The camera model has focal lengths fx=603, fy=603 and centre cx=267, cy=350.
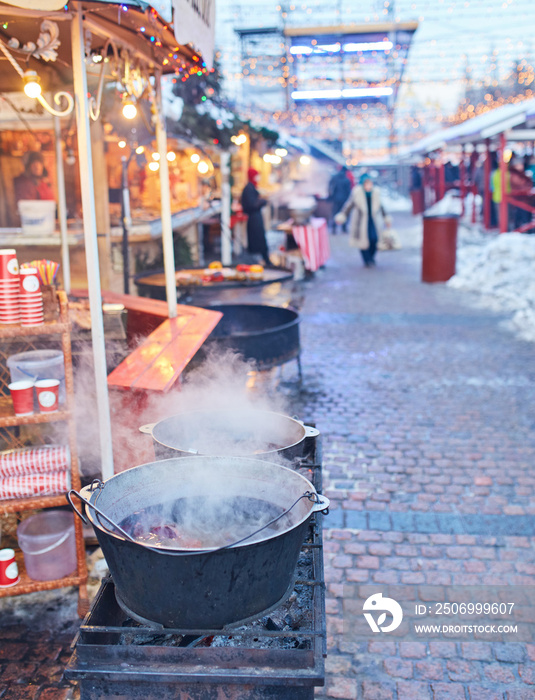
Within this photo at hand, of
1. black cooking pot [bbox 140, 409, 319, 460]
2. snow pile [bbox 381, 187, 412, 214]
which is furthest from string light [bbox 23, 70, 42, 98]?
snow pile [bbox 381, 187, 412, 214]

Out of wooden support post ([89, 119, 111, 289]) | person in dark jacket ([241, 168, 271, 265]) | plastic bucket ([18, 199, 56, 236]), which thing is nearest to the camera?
plastic bucket ([18, 199, 56, 236])

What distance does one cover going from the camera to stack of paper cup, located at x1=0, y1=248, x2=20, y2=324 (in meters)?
3.22

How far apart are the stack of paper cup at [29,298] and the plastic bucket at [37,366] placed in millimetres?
383

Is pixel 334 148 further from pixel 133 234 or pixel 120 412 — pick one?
pixel 120 412

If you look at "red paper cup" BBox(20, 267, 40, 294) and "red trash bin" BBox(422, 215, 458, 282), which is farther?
"red trash bin" BBox(422, 215, 458, 282)

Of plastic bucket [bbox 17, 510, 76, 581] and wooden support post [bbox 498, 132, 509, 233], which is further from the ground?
wooden support post [bbox 498, 132, 509, 233]

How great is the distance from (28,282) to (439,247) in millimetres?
12339

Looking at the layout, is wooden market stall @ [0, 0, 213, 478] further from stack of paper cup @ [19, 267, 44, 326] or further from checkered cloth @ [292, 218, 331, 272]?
checkered cloth @ [292, 218, 331, 272]

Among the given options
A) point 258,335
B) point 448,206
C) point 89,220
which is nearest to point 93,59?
point 89,220

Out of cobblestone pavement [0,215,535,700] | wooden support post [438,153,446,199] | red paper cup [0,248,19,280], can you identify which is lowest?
cobblestone pavement [0,215,535,700]

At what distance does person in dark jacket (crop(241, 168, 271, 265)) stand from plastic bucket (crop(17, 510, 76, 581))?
1146 centimetres

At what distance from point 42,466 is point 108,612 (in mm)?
1419

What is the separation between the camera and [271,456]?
8.98 feet

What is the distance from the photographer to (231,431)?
10.8 ft
